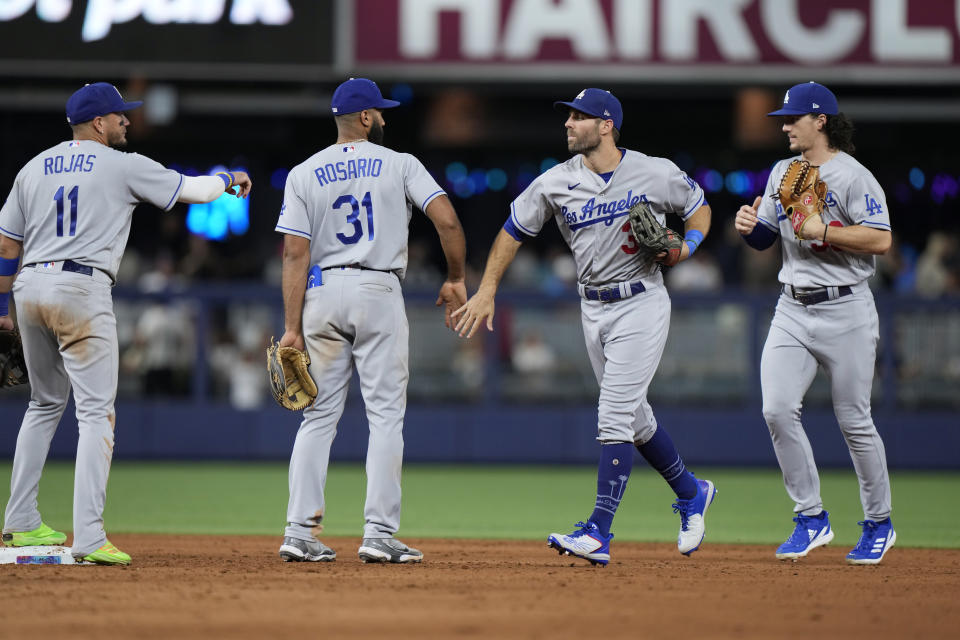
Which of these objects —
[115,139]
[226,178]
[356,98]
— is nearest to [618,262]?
[356,98]

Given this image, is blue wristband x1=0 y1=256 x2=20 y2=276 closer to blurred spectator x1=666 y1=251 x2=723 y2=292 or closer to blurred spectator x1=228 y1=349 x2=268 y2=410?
blurred spectator x1=228 y1=349 x2=268 y2=410

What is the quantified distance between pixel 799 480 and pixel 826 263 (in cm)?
99

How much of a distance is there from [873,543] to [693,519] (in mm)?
801

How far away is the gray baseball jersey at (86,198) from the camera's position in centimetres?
549

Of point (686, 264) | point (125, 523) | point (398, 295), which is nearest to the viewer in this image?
point (398, 295)

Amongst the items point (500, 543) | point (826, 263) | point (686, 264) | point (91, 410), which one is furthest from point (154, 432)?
point (826, 263)

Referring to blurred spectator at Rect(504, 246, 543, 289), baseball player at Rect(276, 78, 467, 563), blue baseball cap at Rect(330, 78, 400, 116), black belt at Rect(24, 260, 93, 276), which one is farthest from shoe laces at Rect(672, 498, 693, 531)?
blurred spectator at Rect(504, 246, 543, 289)

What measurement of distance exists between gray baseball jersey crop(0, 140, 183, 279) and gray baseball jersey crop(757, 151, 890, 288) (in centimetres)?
276

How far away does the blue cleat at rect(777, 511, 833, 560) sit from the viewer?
5.96 m

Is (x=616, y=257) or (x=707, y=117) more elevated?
(x=707, y=117)

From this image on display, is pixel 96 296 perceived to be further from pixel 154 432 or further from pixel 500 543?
pixel 154 432

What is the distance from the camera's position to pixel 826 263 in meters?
5.93

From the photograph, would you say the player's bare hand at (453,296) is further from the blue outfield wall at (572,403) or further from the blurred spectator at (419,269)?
the blurred spectator at (419,269)

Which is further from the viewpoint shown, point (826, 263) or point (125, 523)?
point (125, 523)
